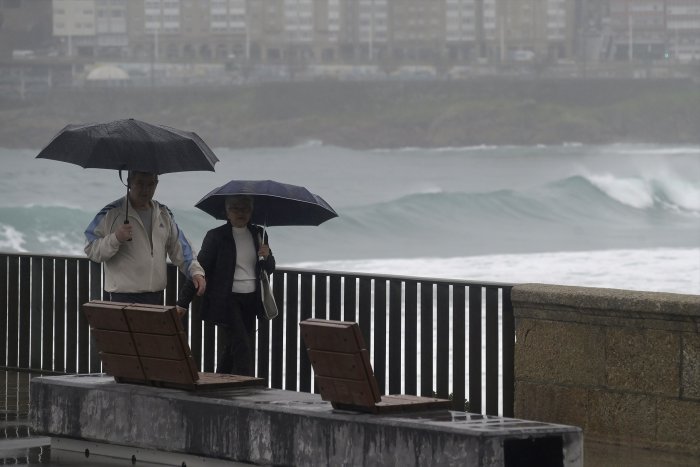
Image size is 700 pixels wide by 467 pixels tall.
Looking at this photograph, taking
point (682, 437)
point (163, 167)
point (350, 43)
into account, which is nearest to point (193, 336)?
point (163, 167)

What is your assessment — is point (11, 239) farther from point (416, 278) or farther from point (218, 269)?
point (416, 278)

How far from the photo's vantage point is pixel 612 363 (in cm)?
805

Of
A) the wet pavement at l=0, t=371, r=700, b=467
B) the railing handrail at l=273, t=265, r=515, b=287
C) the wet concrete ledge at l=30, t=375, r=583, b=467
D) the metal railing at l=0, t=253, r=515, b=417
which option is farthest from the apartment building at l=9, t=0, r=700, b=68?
the wet concrete ledge at l=30, t=375, r=583, b=467

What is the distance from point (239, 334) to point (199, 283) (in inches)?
17.5

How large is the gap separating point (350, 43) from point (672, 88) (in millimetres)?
25684

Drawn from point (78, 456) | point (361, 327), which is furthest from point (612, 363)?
point (78, 456)

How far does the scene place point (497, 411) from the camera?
27.9ft

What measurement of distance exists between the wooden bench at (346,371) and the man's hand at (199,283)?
1754mm

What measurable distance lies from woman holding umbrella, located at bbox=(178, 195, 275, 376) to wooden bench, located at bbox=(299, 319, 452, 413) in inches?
75.1

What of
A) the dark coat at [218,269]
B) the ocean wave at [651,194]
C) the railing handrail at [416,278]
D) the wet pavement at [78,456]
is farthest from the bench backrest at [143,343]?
the ocean wave at [651,194]

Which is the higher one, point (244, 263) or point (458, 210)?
point (244, 263)

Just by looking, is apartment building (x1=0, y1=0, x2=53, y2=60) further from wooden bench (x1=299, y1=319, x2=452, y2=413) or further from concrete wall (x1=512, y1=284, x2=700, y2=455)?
wooden bench (x1=299, y1=319, x2=452, y2=413)

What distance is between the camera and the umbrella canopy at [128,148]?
328 inches

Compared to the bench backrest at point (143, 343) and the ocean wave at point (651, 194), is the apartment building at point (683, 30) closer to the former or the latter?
the ocean wave at point (651, 194)
